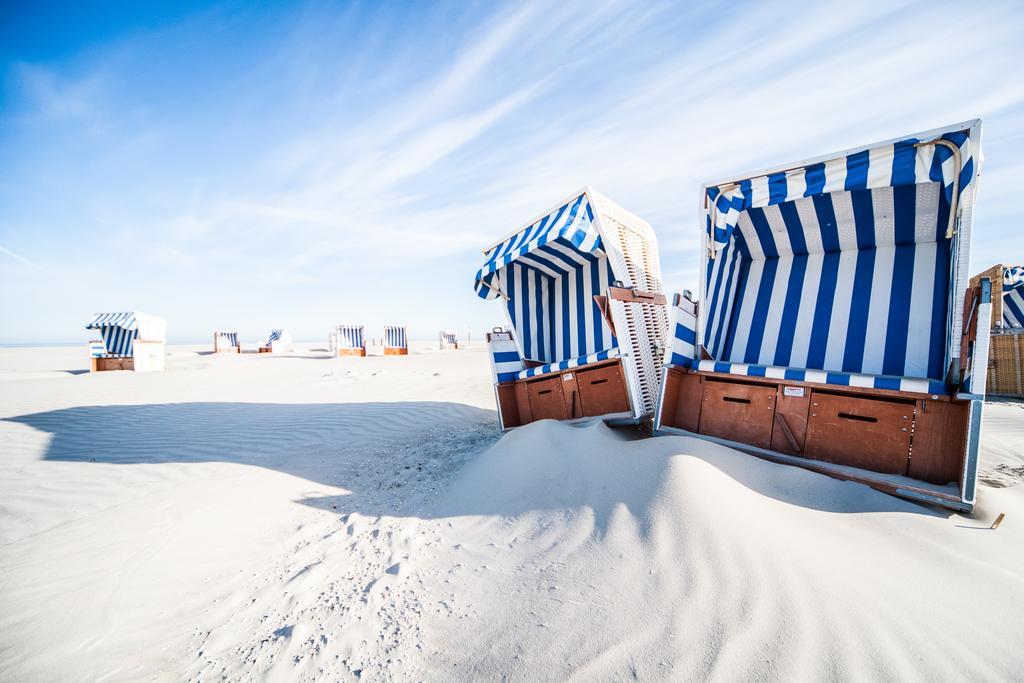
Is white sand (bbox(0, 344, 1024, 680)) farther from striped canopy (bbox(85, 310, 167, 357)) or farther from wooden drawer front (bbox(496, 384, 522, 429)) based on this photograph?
striped canopy (bbox(85, 310, 167, 357))

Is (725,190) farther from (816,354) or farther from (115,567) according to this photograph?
(115,567)

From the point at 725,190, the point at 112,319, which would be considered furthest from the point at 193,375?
the point at 725,190

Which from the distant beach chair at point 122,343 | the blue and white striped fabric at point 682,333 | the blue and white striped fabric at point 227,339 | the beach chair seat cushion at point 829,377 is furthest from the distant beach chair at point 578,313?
the blue and white striped fabric at point 227,339

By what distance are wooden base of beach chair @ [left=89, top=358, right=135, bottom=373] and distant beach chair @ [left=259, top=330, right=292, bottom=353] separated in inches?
510

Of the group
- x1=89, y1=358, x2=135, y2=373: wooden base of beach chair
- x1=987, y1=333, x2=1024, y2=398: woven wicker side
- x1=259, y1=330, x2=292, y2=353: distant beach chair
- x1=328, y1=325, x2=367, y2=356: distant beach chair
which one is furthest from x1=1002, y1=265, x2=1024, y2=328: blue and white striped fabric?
x1=259, y1=330, x2=292, y2=353: distant beach chair

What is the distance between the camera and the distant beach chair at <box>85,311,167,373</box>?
14359 millimetres

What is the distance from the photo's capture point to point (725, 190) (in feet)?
12.3

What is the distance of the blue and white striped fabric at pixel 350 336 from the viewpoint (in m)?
22.1

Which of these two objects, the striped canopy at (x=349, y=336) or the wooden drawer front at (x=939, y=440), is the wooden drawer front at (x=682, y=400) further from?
the striped canopy at (x=349, y=336)

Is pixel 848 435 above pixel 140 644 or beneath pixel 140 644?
above

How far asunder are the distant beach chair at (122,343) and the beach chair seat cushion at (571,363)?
15938 millimetres

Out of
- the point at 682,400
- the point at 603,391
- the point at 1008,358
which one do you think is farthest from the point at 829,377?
the point at 1008,358

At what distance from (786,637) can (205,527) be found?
142 inches

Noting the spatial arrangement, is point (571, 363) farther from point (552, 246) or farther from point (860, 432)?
point (860, 432)
